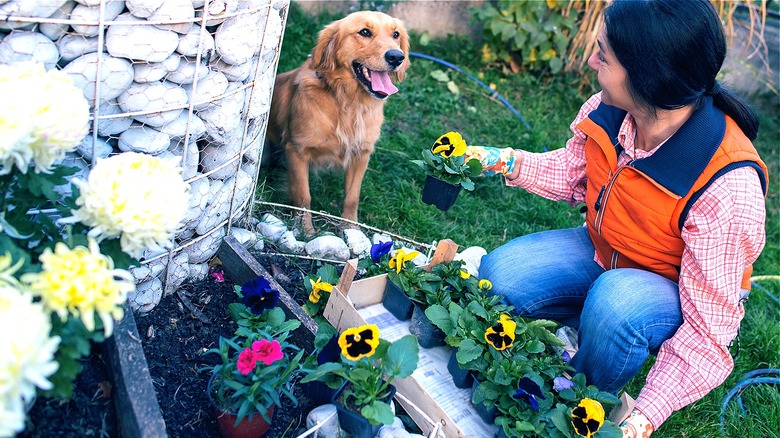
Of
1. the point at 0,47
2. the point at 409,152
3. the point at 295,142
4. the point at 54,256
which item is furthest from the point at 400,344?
the point at 409,152

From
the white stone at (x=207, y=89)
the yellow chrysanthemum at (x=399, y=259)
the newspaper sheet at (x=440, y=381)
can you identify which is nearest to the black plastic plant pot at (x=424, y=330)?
the newspaper sheet at (x=440, y=381)

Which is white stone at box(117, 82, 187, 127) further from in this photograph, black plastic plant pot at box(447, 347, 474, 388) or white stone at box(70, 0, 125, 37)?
black plastic plant pot at box(447, 347, 474, 388)

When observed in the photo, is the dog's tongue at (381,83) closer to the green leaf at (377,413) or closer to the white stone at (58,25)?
the white stone at (58,25)

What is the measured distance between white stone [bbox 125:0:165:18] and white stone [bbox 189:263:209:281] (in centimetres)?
Answer: 103

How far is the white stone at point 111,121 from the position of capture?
6.26 ft

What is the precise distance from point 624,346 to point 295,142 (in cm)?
200

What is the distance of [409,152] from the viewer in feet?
14.1

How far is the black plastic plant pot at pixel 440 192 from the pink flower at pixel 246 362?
1.08 metres

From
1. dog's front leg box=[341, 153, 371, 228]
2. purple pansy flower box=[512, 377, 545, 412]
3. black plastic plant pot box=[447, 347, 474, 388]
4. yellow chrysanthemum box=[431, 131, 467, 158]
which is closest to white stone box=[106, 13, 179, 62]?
yellow chrysanthemum box=[431, 131, 467, 158]

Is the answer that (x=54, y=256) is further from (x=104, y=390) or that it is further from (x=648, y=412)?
(x=648, y=412)

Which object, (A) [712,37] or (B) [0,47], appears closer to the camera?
(B) [0,47]

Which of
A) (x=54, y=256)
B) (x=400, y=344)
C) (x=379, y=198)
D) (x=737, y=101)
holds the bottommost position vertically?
(x=379, y=198)

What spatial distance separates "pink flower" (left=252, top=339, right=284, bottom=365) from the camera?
1770 millimetres

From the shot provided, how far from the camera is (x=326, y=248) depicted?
307 centimetres
